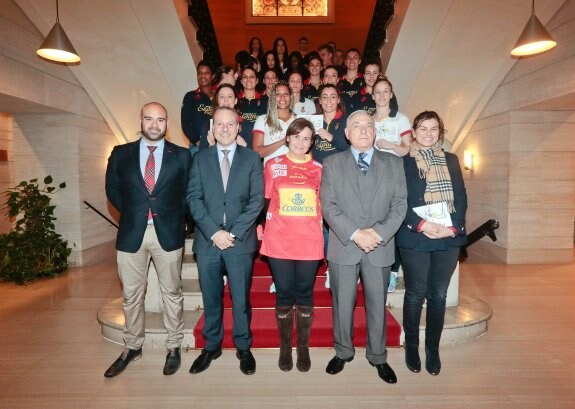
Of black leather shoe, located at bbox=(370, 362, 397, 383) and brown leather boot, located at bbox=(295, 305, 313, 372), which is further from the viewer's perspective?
brown leather boot, located at bbox=(295, 305, 313, 372)

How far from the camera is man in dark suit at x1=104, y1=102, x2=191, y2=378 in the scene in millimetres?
2738

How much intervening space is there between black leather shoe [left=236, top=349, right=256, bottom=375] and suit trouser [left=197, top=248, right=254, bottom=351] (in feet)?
0.16

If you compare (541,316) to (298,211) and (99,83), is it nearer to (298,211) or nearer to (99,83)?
(298,211)

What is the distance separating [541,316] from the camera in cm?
391

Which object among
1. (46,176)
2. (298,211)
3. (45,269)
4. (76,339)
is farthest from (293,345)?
(46,176)

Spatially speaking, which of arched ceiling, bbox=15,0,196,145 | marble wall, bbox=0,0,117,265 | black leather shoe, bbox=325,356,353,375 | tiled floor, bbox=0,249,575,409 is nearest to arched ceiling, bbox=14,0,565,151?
arched ceiling, bbox=15,0,196,145

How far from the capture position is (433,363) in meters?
2.82

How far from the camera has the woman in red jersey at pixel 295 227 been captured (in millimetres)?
2672

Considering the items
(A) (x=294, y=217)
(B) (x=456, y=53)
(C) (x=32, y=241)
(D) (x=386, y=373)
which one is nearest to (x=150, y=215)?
(A) (x=294, y=217)

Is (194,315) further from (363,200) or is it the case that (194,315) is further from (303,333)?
(363,200)

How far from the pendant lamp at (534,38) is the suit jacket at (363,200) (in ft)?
9.60

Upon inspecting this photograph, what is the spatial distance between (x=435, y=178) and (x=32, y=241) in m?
5.36

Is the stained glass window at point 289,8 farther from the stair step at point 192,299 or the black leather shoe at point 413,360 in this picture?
the black leather shoe at point 413,360

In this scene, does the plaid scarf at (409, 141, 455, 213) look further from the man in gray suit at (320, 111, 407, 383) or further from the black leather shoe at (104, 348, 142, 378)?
the black leather shoe at (104, 348, 142, 378)
